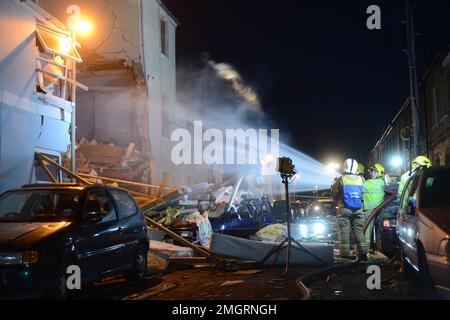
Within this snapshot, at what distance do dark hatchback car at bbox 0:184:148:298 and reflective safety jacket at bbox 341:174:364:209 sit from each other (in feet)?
12.8

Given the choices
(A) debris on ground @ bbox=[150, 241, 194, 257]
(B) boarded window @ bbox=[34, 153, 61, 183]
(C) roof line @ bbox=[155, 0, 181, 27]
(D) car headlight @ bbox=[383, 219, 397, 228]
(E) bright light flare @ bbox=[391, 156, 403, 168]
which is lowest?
(A) debris on ground @ bbox=[150, 241, 194, 257]

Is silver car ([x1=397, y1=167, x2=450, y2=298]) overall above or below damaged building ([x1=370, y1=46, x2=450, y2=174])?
below

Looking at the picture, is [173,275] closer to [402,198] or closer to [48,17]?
[402,198]

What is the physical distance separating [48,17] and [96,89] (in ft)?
25.1

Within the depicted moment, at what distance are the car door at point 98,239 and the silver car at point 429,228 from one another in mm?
4290

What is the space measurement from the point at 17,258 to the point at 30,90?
6883 millimetres

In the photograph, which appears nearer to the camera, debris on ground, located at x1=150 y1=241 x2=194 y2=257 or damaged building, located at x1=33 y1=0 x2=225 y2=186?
debris on ground, located at x1=150 y1=241 x2=194 y2=257

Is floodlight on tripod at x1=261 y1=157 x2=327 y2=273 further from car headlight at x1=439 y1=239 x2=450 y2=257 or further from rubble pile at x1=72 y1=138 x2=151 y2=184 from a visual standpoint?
rubble pile at x1=72 y1=138 x2=151 y2=184

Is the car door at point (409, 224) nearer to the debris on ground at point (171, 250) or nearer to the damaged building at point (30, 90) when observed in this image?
the debris on ground at point (171, 250)

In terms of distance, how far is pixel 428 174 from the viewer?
22.6ft

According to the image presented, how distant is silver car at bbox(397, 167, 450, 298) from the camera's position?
17.2ft

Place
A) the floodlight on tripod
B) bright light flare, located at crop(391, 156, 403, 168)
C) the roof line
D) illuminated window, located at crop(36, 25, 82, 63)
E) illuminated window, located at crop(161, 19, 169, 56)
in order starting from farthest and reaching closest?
bright light flare, located at crop(391, 156, 403, 168) < illuminated window, located at crop(161, 19, 169, 56) < the roof line < illuminated window, located at crop(36, 25, 82, 63) < the floodlight on tripod

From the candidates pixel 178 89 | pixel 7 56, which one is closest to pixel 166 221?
pixel 7 56

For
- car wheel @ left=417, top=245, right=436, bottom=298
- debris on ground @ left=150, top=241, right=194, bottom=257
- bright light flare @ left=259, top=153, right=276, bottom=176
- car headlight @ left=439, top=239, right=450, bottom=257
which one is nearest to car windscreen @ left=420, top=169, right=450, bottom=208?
car wheel @ left=417, top=245, right=436, bottom=298
